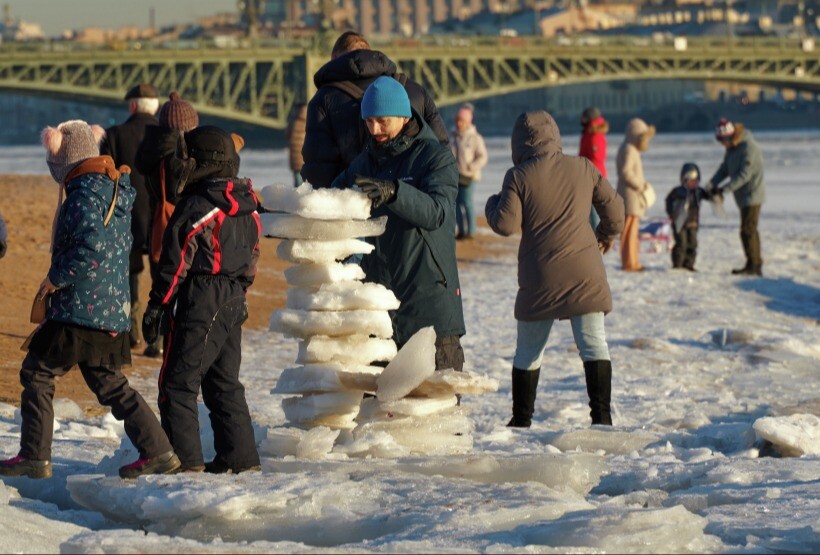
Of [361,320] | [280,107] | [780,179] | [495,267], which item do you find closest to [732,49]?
[280,107]

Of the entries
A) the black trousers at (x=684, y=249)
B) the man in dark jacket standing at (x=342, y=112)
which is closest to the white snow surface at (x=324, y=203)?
the man in dark jacket standing at (x=342, y=112)

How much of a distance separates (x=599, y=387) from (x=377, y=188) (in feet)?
6.64

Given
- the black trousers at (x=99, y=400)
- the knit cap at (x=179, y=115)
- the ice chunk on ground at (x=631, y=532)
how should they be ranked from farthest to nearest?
the knit cap at (x=179, y=115), the black trousers at (x=99, y=400), the ice chunk on ground at (x=631, y=532)

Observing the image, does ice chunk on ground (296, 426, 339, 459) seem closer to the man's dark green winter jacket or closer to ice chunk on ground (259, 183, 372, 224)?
the man's dark green winter jacket

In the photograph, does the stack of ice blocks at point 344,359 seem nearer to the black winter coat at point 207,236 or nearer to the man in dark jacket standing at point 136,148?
the black winter coat at point 207,236

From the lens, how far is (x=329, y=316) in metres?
6.28

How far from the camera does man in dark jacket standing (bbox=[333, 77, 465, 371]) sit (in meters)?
6.21

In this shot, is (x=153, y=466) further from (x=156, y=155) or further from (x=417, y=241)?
(x=156, y=155)

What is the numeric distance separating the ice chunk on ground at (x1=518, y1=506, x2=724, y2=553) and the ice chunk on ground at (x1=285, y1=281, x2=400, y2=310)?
1.51 m

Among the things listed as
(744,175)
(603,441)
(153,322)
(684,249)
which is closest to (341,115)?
(153,322)

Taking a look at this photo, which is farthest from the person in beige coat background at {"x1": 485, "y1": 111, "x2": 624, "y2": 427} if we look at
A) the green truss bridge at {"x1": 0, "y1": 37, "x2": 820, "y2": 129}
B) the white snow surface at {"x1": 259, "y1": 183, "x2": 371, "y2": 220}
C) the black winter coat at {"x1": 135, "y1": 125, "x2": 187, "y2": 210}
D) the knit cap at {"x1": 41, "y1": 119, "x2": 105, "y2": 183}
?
the green truss bridge at {"x1": 0, "y1": 37, "x2": 820, "y2": 129}

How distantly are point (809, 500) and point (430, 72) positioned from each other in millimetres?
78679

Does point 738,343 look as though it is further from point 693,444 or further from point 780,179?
point 780,179

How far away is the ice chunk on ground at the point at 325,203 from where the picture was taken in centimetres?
606
